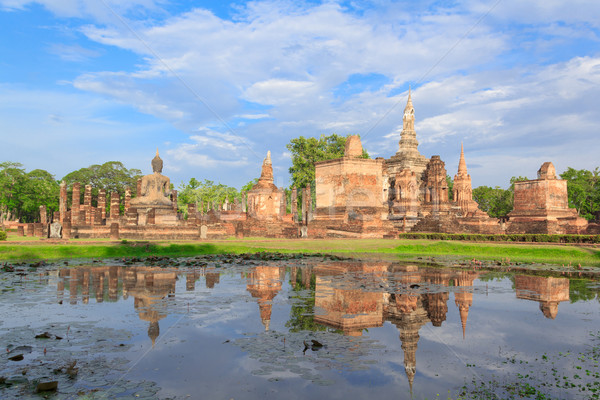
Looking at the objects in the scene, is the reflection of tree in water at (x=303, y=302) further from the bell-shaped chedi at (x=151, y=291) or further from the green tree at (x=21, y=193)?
the green tree at (x=21, y=193)

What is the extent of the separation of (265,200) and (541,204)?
63.9 ft

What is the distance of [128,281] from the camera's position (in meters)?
12.0

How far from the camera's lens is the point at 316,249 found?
22.5 m

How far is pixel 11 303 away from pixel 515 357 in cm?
890

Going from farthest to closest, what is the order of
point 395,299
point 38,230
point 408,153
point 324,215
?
point 408,153 → point 324,215 → point 38,230 → point 395,299

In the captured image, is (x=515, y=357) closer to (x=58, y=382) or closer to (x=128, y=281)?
(x=58, y=382)

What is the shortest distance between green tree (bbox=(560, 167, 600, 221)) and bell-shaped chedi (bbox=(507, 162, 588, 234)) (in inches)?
1169

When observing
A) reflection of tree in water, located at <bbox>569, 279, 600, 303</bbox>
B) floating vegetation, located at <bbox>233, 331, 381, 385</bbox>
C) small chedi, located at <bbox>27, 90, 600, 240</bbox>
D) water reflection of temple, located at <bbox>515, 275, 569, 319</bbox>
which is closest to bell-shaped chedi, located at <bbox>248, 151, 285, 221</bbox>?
small chedi, located at <bbox>27, 90, 600, 240</bbox>

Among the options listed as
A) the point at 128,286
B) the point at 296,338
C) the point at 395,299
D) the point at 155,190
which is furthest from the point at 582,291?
the point at 155,190

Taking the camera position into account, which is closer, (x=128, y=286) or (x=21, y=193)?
(x=128, y=286)

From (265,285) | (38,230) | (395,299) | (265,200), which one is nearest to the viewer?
(395,299)

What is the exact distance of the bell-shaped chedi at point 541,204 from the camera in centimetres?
3112

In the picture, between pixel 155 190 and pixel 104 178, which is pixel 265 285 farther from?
pixel 104 178

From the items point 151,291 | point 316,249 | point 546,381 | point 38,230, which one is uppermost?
point 38,230
